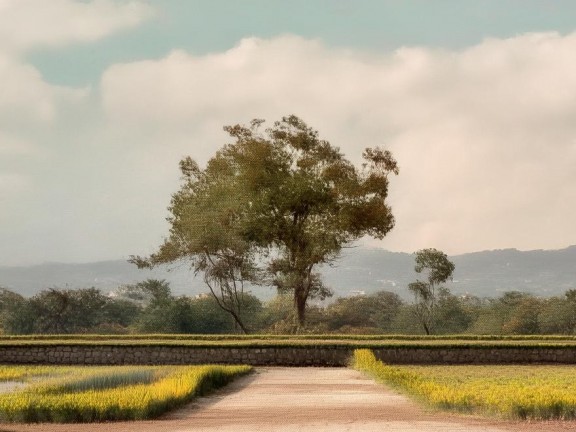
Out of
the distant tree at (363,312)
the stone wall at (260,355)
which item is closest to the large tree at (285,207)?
the stone wall at (260,355)

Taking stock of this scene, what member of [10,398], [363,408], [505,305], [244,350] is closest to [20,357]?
[244,350]

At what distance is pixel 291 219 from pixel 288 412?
39879 millimetres

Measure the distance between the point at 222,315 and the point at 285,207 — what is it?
28896mm

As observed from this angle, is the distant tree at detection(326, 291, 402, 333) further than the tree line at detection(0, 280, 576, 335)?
Yes

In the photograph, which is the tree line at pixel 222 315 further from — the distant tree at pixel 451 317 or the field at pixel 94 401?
the field at pixel 94 401

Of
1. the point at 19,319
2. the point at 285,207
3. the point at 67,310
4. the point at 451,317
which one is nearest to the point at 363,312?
the point at 451,317

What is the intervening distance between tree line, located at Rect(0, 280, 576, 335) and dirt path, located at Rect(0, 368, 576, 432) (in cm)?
4698

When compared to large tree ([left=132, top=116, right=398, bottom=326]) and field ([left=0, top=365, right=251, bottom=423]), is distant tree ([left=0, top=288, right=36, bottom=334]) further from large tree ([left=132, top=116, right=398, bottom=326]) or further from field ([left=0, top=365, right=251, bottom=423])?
field ([left=0, top=365, right=251, bottom=423])

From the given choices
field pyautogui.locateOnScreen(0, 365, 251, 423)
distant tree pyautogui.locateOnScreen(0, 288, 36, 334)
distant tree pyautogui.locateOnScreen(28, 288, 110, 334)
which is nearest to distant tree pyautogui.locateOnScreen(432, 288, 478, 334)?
distant tree pyautogui.locateOnScreen(28, 288, 110, 334)

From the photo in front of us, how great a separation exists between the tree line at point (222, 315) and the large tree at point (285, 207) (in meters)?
11.8

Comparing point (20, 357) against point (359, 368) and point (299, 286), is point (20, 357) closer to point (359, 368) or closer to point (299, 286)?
point (359, 368)

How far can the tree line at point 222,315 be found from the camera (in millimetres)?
76500

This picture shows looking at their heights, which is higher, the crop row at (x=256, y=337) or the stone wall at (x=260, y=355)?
the crop row at (x=256, y=337)

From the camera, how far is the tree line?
251 ft
